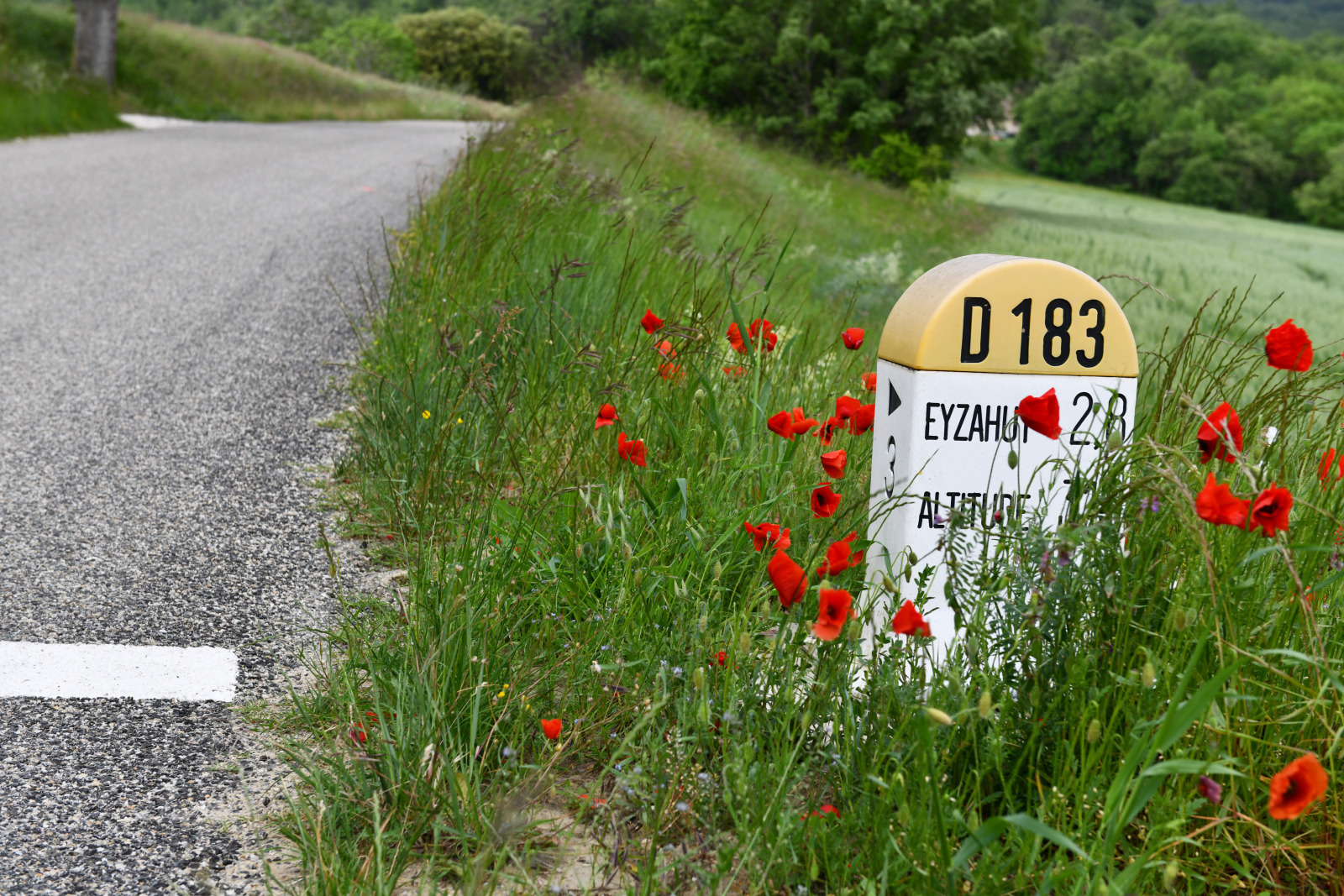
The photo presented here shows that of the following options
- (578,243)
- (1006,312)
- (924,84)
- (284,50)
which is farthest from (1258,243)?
(1006,312)

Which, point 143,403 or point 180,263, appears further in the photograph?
point 180,263

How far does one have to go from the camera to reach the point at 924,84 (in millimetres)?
21766

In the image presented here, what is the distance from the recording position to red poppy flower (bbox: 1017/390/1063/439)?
4.98ft

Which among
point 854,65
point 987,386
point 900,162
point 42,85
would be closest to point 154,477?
point 987,386

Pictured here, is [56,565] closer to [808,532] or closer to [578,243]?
[808,532]

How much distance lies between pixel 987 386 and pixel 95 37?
1622 cm

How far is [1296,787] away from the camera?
108 cm

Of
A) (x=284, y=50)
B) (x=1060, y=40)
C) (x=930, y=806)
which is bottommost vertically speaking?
(x=930, y=806)

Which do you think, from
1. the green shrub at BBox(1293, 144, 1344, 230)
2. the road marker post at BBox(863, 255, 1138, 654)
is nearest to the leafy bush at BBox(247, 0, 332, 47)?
the green shrub at BBox(1293, 144, 1344, 230)

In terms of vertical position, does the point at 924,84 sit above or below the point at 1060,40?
below

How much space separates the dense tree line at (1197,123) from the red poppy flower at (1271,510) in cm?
6077

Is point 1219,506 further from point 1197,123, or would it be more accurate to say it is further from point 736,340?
point 1197,123

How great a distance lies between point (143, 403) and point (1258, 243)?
94.0ft

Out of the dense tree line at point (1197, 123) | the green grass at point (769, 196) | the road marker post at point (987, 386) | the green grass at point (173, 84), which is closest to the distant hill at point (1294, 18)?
the dense tree line at point (1197, 123)
